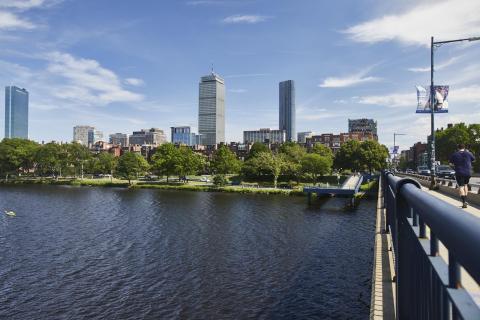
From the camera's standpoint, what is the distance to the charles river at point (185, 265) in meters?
24.7

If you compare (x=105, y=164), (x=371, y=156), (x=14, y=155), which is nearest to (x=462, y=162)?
(x=371, y=156)

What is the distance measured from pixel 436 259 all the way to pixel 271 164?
111 meters

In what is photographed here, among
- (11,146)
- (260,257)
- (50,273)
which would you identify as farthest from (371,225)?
(11,146)

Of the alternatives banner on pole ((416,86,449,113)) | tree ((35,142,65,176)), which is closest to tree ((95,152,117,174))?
tree ((35,142,65,176))

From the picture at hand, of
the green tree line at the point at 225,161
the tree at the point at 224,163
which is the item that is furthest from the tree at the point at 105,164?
the tree at the point at 224,163

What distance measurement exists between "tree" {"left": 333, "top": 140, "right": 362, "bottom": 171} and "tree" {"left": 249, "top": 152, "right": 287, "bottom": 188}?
69.1ft

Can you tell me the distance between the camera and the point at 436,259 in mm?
2754

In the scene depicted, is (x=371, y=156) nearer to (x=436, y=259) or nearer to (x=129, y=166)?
(x=129, y=166)

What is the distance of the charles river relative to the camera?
24.7 meters

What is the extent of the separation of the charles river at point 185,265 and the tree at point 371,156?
2432 inches

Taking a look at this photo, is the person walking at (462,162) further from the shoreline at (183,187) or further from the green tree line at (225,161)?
the green tree line at (225,161)

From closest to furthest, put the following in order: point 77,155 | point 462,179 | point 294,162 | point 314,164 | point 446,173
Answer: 1. point 462,179
2. point 446,173
3. point 314,164
4. point 294,162
5. point 77,155

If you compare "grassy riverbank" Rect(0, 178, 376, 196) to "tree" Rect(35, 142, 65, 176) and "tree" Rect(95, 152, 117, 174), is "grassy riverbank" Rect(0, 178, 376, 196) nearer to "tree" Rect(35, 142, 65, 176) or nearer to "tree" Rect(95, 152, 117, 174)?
"tree" Rect(35, 142, 65, 176)

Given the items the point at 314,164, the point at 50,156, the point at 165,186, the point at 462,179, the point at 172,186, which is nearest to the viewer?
the point at 462,179
